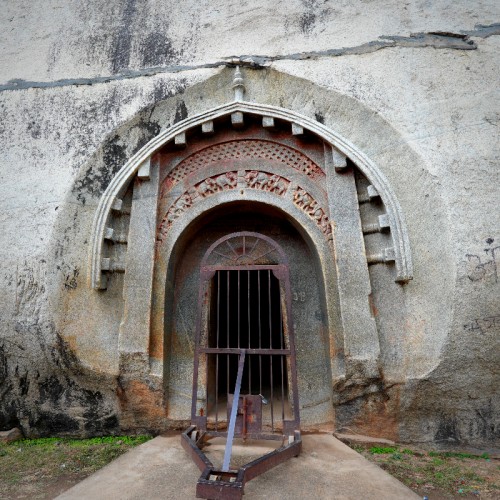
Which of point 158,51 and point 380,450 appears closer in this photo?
point 380,450

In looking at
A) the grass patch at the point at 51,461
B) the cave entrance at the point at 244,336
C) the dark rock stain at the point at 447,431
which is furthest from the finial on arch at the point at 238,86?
the dark rock stain at the point at 447,431

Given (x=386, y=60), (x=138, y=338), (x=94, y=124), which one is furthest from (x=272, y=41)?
(x=138, y=338)

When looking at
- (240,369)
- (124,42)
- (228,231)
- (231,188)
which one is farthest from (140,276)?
(124,42)

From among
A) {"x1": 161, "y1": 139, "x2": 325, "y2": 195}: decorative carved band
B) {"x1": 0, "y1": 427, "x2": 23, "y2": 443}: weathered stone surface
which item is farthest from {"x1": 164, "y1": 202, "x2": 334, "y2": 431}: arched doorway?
{"x1": 0, "y1": 427, "x2": 23, "y2": 443}: weathered stone surface

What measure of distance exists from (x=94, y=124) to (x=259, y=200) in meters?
2.35

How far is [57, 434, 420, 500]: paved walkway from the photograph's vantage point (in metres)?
2.65

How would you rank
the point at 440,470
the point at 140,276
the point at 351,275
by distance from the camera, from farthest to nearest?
1. the point at 140,276
2. the point at 351,275
3. the point at 440,470

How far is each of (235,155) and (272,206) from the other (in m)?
0.81

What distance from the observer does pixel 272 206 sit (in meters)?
4.62

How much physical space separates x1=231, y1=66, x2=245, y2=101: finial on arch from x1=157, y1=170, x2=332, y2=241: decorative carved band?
3.07 ft

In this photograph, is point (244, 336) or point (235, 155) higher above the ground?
point (235, 155)

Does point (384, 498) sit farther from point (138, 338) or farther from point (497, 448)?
point (138, 338)

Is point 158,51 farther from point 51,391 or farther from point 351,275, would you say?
point 51,391

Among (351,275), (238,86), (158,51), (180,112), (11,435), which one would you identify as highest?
(158,51)
